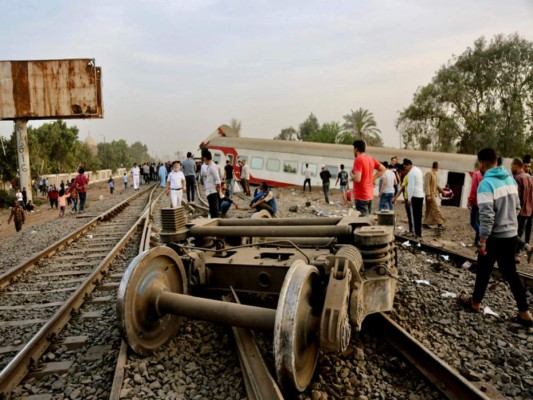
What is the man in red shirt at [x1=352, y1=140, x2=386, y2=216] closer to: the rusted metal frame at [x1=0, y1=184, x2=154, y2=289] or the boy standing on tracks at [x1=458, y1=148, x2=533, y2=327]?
the boy standing on tracks at [x1=458, y1=148, x2=533, y2=327]

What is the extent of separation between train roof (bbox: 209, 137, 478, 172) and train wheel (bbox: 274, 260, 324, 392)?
18730mm

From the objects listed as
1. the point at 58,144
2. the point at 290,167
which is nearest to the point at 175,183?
the point at 290,167

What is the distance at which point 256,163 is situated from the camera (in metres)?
25.6

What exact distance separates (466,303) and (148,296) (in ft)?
12.5

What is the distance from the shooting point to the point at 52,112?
78.5 ft

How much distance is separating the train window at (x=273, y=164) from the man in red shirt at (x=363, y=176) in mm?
17823

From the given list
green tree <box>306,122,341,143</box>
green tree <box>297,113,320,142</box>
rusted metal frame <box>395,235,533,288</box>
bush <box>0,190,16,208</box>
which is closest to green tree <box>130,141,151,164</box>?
green tree <box>297,113,320,142</box>

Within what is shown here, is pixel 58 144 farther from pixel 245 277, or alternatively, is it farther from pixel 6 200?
pixel 245 277

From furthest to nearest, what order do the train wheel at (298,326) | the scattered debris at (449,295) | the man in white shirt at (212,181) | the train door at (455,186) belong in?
the train door at (455,186), the man in white shirt at (212,181), the scattered debris at (449,295), the train wheel at (298,326)

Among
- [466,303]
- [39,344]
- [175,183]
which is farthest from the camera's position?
[175,183]

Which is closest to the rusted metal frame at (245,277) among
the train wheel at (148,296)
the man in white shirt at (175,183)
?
the train wheel at (148,296)

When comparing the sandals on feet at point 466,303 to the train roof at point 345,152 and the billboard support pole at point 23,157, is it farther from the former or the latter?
the billboard support pole at point 23,157

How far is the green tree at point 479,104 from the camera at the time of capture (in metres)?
33.1

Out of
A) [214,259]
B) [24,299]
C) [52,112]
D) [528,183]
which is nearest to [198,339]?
[214,259]
